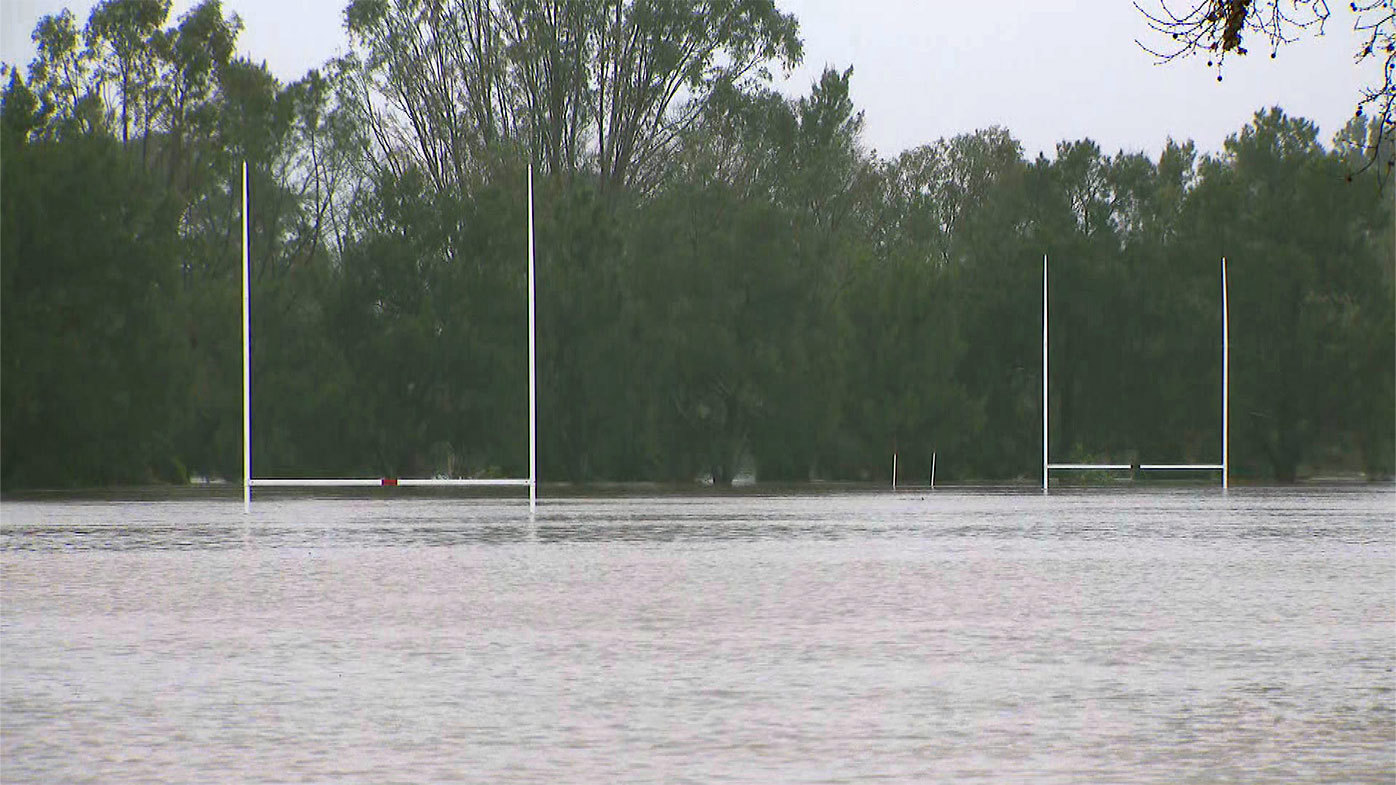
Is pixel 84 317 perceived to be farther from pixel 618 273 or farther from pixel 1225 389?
pixel 1225 389

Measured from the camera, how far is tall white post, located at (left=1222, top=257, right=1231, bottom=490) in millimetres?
61000

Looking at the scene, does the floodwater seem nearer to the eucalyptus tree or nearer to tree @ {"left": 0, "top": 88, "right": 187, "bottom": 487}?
tree @ {"left": 0, "top": 88, "right": 187, "bottom": 487}

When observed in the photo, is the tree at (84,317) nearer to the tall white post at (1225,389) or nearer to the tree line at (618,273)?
the tree line at (618,273)

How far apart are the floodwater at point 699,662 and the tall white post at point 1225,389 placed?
36654 millimetres

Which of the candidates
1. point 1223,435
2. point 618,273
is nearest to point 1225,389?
point 1223,435

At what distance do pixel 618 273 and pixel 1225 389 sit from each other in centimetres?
1613

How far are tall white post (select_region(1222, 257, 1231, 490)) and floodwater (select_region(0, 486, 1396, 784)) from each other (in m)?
36.7

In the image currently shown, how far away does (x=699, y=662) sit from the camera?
11.8 metres

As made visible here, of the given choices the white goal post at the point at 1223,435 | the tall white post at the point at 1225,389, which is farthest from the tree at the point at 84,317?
the tall white post at the point at 1225,389

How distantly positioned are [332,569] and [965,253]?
168 ft

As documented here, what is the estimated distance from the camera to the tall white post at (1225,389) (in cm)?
6100

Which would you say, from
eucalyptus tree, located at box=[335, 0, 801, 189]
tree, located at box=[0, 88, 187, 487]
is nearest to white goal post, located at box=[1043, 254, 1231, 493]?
eucalyptus tree, located at box=[335, 0, 801, 189]

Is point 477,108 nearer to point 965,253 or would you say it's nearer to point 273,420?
point 273,420

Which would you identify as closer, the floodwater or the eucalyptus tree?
the floodwater
